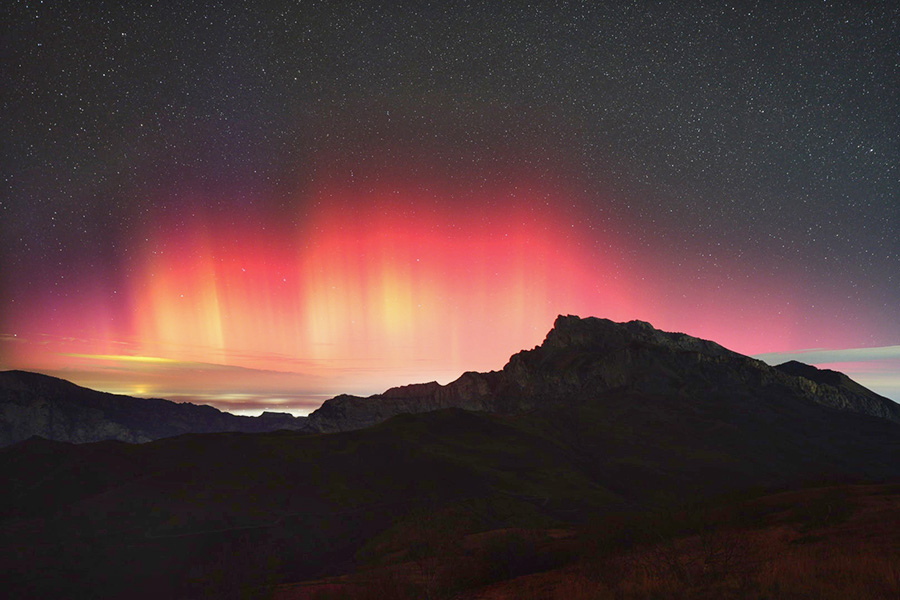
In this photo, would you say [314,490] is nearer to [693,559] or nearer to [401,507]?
[401,507]

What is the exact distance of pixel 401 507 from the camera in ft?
330

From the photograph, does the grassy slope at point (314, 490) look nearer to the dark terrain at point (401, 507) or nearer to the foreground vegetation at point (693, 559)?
the dark terrain at point (401, 507)

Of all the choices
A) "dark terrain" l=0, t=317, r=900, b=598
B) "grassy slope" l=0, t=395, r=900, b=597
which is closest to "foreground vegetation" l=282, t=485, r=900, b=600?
"dark terrain" l=0, t=317, r=900, b=598

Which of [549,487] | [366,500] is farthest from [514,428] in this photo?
[366,500]

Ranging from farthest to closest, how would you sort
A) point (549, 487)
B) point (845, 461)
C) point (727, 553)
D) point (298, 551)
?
point (845, 461), point (549, 487), point (298, 551), point (727, 553)

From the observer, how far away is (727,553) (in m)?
17.3

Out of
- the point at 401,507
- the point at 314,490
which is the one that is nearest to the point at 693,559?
the point at 401,507

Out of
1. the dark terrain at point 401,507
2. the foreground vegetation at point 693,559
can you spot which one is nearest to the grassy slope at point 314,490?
the dark terrain at point 401,507

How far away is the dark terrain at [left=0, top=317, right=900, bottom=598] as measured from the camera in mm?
25953

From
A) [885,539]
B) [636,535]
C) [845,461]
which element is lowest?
[845,461]

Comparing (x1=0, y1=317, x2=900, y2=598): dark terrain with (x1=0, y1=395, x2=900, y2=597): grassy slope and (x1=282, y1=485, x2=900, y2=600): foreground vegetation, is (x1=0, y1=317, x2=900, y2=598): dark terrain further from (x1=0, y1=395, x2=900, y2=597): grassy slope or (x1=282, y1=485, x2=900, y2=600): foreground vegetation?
(x1=0, y1=395, x2=900, y2=597): grassy slope

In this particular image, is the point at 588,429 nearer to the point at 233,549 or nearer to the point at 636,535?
the point at 233,549

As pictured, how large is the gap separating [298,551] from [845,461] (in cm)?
18027

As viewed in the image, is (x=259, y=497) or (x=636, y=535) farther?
(x=259, y=497)
